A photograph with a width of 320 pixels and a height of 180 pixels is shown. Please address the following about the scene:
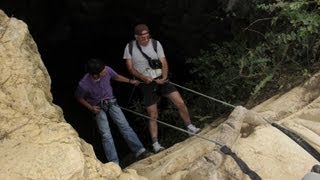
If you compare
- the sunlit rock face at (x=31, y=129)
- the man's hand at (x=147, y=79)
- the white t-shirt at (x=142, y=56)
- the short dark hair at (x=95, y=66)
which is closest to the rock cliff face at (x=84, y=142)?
the sunlit rock face at (x=31, y=129)

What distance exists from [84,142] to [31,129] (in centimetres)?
47

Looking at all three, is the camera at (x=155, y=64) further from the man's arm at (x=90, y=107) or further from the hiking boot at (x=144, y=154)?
the hiking boot at (x=144, y=154)

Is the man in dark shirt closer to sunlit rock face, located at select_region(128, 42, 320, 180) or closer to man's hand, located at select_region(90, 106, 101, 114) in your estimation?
man's hand, located at select_region(90, 106, 101, 114)

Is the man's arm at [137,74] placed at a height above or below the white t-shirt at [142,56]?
below

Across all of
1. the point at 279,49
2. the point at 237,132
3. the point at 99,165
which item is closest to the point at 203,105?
the point at 279,49

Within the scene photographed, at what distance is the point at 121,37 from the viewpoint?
45.2 feet

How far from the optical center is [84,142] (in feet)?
14.7

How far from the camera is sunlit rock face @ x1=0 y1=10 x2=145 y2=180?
13.0 ft

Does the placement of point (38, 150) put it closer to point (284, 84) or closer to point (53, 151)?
point (53, 151)

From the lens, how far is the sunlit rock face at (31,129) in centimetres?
397

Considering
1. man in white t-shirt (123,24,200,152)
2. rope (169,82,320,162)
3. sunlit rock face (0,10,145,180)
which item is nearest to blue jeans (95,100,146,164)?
man in white t-shirt (123,24,200,152)

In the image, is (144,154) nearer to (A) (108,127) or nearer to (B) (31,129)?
(A) (108,127)

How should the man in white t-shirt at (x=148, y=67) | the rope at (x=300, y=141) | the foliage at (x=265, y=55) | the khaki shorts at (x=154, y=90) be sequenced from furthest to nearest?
the foliage at (x=265, y=55) < the khaki shorts at (x=154, y=90) < the man in white t-shirt at (x=148, y=67) < the rope at (x=300, y=141)

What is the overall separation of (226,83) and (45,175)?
4.27m
